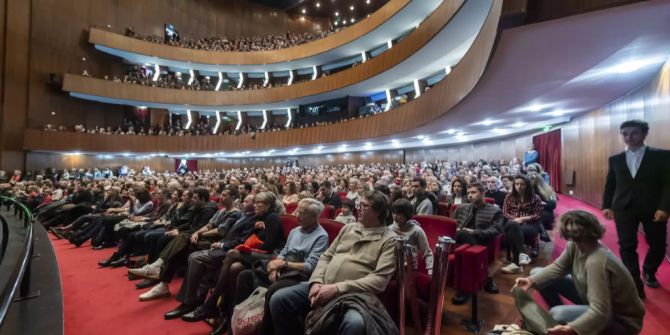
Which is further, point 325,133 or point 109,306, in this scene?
point 325,133

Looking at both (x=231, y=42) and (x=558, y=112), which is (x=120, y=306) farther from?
(x=231, y=42)

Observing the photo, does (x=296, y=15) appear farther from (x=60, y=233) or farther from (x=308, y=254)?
(x=308, y=254)

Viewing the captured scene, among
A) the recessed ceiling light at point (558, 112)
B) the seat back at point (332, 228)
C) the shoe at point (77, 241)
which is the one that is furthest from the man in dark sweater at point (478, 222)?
the shoe at point (77, 241)

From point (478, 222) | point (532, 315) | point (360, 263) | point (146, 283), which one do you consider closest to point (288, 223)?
point (360, 263)

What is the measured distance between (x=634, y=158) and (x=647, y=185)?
0.73 feet

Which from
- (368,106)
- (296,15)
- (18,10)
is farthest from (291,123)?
(18,10)

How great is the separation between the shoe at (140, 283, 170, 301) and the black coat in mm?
4113

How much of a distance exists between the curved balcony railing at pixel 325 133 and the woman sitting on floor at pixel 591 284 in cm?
256

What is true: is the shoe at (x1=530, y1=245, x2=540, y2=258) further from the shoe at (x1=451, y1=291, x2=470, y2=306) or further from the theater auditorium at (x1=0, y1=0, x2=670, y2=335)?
the shoe at (x1=451, y1=291, x2=470, y2=306)

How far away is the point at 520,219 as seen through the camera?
12.1ft

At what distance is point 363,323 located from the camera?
63.8 inches

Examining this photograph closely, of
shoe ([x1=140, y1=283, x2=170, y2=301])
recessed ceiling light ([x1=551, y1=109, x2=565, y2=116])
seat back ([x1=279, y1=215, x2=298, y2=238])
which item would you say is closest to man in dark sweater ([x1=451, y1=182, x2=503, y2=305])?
seat back ([x1=279, y1=215, x2=298, y2=238])

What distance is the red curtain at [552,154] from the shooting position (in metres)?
9.07

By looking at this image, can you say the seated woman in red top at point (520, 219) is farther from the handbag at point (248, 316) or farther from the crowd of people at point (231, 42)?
the crowd of people at point (231, 42)
